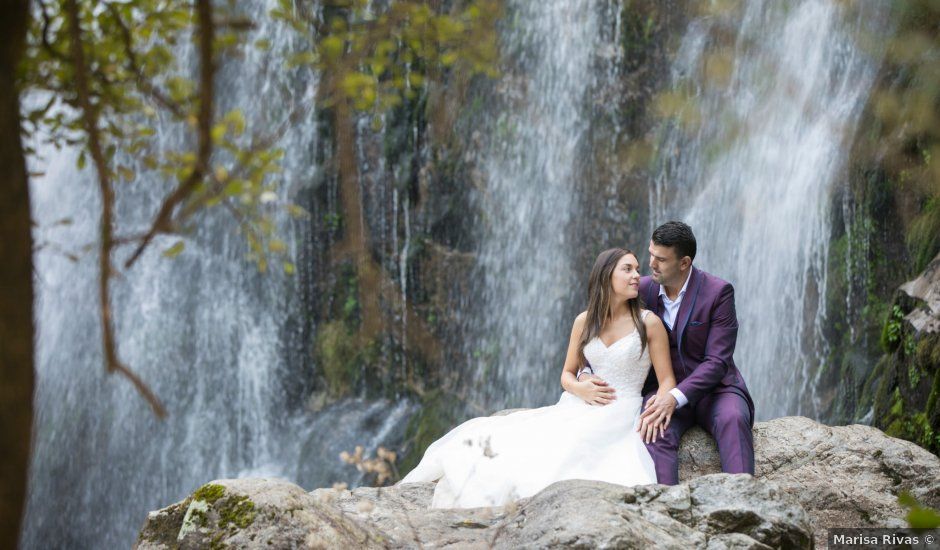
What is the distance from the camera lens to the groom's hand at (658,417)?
15.0 ft

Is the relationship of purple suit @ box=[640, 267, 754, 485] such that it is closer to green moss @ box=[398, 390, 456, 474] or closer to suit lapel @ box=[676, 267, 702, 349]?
suit lapel @ box=[676, 267, 702, 349]

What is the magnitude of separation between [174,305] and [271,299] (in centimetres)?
159

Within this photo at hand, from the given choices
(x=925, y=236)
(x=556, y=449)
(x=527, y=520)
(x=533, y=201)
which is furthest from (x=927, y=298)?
(x=533, y=201)

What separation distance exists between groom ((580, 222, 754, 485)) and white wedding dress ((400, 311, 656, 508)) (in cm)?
13

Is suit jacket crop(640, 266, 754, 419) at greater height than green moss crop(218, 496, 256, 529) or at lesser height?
greater

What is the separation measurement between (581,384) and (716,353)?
2.48ft

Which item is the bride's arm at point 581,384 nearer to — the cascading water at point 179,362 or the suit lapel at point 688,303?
the suit lapel at point 688,303

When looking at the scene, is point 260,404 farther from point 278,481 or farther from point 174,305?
point 278,481

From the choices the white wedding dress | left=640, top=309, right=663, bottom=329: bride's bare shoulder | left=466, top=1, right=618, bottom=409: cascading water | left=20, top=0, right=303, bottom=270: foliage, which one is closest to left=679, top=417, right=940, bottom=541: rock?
the white wedding dress

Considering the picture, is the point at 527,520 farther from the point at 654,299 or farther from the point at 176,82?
the point at 176,82

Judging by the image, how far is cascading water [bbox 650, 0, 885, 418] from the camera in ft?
33.8

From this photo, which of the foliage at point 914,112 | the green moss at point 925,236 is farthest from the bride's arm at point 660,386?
the foliage at point 914,112

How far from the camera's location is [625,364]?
4.91 metres

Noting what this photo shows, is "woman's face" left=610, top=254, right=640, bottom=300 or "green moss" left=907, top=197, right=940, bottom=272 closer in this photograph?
"woman's face" left=610, top=254, right=640, bottom=300
